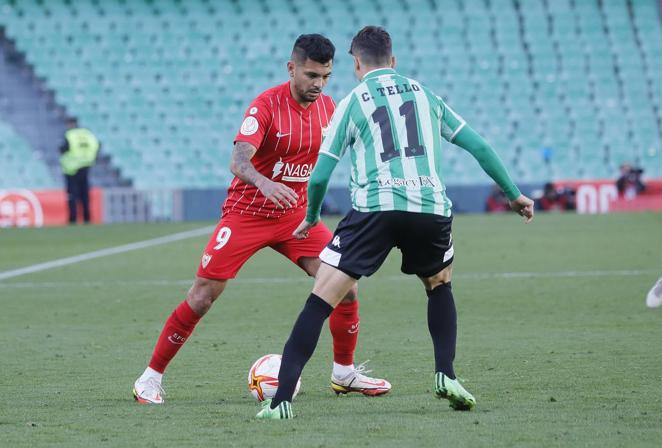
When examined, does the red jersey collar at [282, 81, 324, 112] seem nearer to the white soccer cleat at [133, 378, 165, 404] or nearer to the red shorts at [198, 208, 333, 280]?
the red shorts at [198, 208, 333, 280]

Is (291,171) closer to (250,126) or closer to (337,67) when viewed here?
(250,126)

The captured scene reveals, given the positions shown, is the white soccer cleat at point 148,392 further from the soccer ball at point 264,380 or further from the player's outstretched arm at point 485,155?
the player's outstretched arm at point 485,155

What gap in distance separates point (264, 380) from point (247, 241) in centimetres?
78

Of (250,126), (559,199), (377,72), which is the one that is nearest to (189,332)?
(250,126)

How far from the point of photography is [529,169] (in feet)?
90.7

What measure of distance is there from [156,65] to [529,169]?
8.83 meters

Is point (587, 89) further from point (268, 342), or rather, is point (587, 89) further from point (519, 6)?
point (268, 342)

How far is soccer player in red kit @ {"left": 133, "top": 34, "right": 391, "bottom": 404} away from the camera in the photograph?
20.7 ft

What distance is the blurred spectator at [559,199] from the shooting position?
26203 mm

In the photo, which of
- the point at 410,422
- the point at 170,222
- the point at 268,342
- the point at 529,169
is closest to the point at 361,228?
the point at 410,422

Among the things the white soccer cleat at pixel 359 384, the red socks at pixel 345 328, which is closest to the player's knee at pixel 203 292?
the red socks at pixel 345 328

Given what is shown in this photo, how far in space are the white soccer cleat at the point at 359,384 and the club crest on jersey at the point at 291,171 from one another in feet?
3.51

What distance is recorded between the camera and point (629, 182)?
1024 inches

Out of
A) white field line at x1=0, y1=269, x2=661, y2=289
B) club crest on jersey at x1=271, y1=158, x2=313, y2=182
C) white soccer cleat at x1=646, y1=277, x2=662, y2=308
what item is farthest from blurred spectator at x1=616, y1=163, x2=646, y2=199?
club crest on jersey at x1=271, y1=158, x2=313, y2=182
